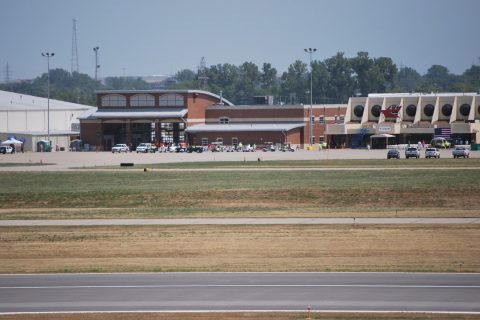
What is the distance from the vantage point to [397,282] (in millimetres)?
26328

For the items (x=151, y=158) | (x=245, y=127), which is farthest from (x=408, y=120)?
(x=151, y=158)

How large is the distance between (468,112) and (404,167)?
7310 centimetres

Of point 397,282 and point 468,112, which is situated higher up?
point 468,112

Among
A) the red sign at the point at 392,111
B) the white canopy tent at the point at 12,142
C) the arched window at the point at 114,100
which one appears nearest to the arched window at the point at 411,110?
the red sign at the point at 392,111

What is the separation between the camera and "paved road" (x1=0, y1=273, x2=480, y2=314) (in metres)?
23.3

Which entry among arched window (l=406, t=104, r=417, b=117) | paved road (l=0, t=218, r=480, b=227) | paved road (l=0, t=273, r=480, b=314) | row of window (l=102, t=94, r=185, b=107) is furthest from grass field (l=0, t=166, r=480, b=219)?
row of window (l=102, t=94, r=185, b=107)

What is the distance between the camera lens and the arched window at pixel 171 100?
15512cm

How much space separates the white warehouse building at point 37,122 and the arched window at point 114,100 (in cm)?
792

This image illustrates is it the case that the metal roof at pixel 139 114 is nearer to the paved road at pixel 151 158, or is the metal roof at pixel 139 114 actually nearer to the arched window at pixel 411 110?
the paved road at pixel 151 158

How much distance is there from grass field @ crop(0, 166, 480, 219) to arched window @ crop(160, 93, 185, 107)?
8389cm

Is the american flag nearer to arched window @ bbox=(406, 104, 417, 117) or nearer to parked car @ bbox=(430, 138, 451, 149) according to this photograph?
arched window @ bbox=(406, 104, 417, 117)

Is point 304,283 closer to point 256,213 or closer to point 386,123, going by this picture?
point 256,213

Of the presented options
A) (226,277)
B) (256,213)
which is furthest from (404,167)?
(226,277)

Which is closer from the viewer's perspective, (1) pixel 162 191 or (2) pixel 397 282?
(2) pixel 397 282
